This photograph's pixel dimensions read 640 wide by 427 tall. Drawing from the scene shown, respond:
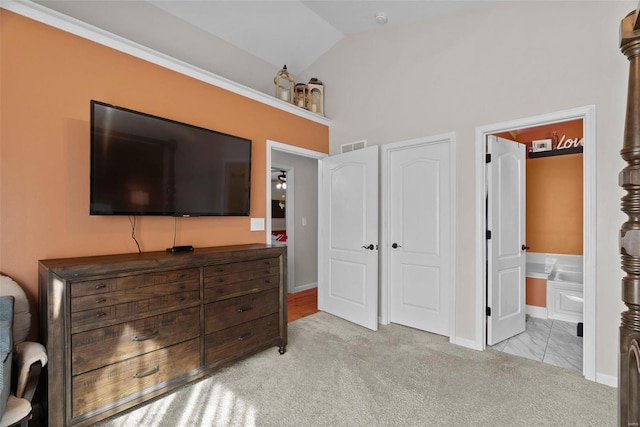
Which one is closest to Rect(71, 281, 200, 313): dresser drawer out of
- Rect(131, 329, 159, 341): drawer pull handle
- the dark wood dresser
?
the dark wood dresser

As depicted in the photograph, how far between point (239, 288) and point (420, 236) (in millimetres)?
2024

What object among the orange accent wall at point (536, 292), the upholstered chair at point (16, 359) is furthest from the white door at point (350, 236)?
the upholstered chair at point (16, 359)

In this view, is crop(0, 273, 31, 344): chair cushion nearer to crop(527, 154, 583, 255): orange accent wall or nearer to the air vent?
the air vent

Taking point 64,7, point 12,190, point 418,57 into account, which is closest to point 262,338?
point 12,190

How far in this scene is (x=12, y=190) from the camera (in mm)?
1945

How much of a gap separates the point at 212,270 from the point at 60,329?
92 centimetres

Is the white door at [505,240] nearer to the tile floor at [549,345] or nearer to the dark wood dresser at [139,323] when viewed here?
the tile floor at [549,345]

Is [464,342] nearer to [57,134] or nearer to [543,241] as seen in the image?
[543,241]

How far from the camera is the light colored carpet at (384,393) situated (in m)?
1.96

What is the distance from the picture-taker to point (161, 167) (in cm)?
244

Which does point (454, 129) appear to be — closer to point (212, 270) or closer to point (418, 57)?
point (418, 57)

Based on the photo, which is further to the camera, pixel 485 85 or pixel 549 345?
pixel 549 345

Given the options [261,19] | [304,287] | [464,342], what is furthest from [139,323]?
[304,287]

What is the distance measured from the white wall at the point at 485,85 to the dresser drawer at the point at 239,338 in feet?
6.10
